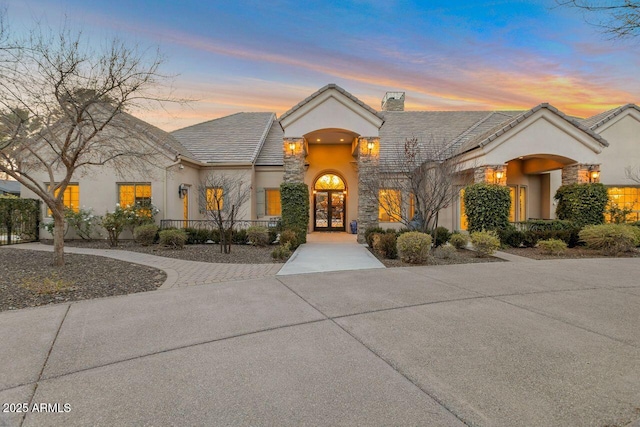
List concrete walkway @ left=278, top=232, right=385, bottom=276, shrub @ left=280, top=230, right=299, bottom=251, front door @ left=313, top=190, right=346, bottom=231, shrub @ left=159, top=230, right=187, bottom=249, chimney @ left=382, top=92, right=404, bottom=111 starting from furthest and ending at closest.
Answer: chimney @ left=382, top=92, right=404, bottom=111 < front door @ left=313, top=190, right=346, bottom=231 < shrub @ left=159, top=230, right=187, bottom=249 < shrub @ left=280, top=230, right=299, bottom=251 < concrete walkway @ left=278, top=232, right=385, bottom=276

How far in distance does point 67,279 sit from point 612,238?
1566 centimetres

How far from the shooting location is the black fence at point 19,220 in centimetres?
1255

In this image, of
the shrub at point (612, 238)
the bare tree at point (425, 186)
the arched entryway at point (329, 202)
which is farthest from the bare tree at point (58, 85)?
the shrub at point (612, 238)

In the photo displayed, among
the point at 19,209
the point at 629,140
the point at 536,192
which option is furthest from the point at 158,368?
the point at 629,140

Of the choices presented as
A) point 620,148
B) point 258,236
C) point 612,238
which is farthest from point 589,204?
point 258,236

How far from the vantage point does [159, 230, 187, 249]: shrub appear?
11.8 metres

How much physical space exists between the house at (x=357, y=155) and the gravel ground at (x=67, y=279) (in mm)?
5070

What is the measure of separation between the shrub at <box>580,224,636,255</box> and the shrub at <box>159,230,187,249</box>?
47.7 ft

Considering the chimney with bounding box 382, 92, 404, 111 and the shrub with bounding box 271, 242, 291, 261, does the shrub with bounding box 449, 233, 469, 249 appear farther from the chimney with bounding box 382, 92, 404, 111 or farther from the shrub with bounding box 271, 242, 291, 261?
the chimney with bounding box 382, 92, 404, 111

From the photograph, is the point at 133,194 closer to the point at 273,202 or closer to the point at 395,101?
the point at 273,202

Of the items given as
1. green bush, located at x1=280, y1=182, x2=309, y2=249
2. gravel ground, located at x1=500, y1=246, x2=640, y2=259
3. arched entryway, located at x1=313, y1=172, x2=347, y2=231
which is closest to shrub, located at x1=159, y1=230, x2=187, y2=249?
green bush, located at x1=280, y1=182, x2=309, y2=249

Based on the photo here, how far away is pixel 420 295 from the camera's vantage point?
5.86 m

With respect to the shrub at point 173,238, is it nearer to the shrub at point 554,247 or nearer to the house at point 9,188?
the shrub at point 554,247

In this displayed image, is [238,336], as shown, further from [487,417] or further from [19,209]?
[19,209]
